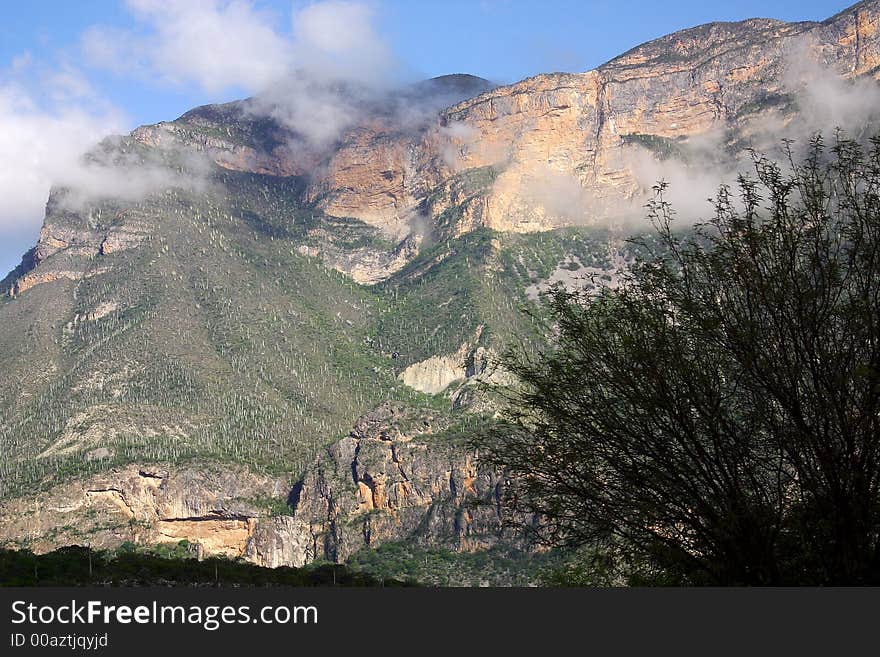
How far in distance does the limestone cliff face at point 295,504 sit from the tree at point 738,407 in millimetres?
103688

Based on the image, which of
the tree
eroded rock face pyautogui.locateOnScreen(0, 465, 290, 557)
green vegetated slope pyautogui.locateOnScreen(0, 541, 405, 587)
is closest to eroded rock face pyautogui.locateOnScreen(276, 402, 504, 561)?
eroded rock face pyautogui.locateOnScreen(0, 465, 290, 557)

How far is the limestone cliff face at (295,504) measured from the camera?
393 feet

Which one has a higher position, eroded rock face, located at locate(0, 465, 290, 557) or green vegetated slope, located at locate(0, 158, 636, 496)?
green vegetated slope, located at locate(0, 158, 636, 496)

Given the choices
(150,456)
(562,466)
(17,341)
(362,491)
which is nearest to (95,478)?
(150,456)

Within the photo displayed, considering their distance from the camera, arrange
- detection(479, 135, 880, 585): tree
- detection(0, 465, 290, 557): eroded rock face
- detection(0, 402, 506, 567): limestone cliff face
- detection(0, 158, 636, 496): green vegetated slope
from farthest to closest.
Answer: detection(0, 158, 636, 496): green vegetated slope
detection(0, 402, 506, 567): limestone cliff face
detection(0, 465, 290, 557): eroded rock face
detection(479, 135, 880, 585): tree

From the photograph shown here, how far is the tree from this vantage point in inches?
515

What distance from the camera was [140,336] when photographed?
167m

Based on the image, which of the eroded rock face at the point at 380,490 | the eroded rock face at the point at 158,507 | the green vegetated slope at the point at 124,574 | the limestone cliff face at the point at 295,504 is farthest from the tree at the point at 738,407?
the eroded rock face at the point at 380,490

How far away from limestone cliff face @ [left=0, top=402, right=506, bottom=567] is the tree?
10369 centimetres

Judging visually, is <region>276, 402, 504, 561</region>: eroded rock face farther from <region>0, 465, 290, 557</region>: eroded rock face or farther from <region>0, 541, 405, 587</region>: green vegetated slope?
<region>0, 541, 405, 587</region>: green vegetated slope

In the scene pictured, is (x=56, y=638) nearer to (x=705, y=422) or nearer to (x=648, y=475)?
(x=648, y=475)

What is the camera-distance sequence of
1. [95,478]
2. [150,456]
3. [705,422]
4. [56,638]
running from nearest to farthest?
1. [56,638]
2. [705,422]
3. [95,478]
4. [150,456]

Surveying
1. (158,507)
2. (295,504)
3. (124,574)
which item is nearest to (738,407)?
(124,574)

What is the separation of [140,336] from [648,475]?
539 feet
